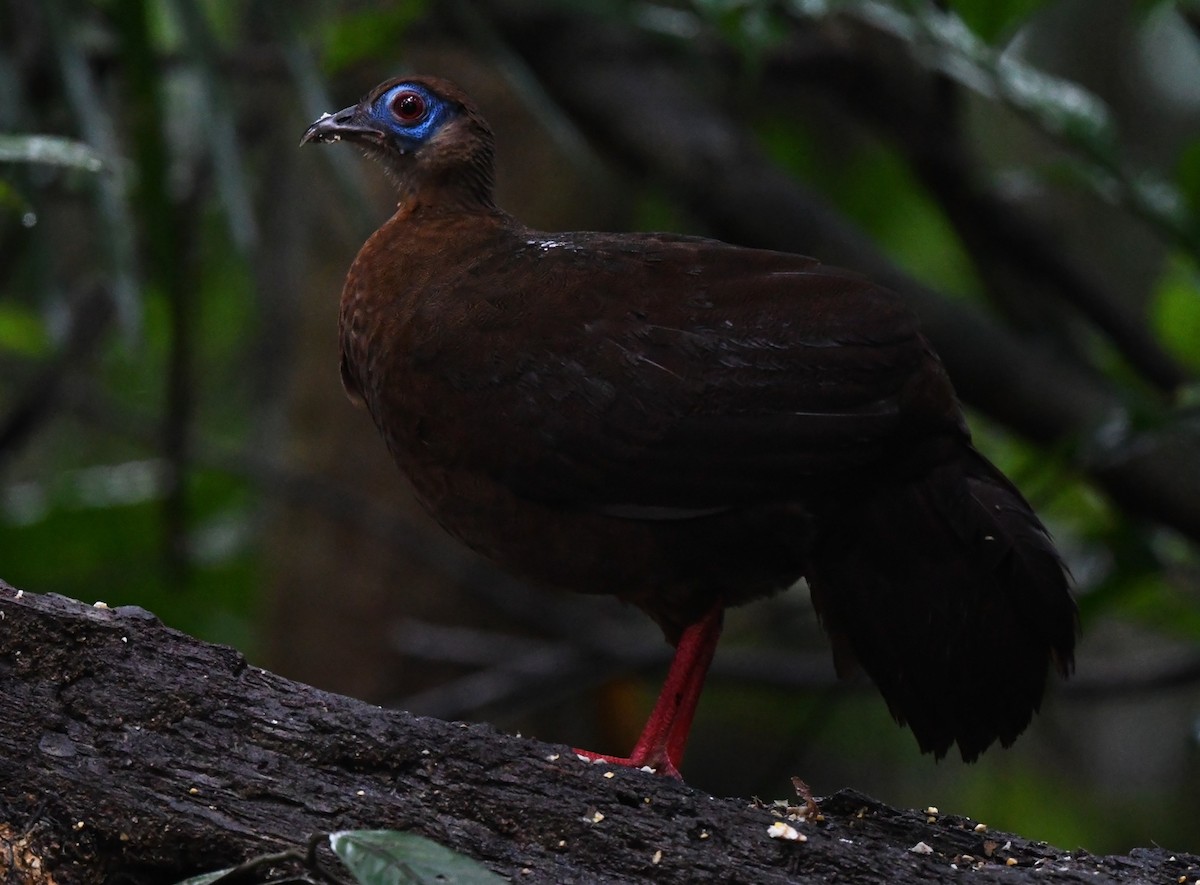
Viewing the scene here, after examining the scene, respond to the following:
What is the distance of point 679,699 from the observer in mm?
2859

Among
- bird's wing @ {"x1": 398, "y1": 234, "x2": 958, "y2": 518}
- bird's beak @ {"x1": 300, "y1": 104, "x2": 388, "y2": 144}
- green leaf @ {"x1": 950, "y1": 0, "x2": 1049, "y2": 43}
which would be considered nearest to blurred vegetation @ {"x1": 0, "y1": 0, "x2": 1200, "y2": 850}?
green leaf @ {"x1": 950, "y1": 0, "x2": 1049, "y2": 43}

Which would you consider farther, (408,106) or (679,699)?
(408,106)

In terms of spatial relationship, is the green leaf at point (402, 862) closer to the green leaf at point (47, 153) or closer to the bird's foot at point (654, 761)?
the bird's foot at point (654, 761)

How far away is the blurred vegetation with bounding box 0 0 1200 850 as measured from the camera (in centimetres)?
394

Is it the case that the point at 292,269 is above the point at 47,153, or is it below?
above

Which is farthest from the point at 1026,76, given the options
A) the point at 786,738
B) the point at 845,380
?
the point at 786,738

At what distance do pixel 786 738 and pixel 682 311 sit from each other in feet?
20.8

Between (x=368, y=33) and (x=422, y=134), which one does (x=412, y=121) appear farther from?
(x=368, y=33)

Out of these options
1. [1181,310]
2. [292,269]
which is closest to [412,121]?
[1181,310]

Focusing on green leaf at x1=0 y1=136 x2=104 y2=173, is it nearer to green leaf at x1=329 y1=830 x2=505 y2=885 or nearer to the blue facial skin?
the blue facial skin

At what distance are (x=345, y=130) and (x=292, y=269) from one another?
2.94 meters

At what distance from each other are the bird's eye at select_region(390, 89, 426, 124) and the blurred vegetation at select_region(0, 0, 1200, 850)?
656 mm

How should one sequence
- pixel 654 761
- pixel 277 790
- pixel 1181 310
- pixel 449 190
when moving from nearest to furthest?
pixel 277 790 < pixel 654 761 < pixel 449 190 < pixel 1181 310

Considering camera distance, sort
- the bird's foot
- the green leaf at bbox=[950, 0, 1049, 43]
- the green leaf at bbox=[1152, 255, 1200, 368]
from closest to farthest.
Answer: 1. the bird's foot
2. the green leaf at bbox=[950, 0, 1049, 43]
3. the green leaf at bbox=[1152, 255, 1200, 368]
